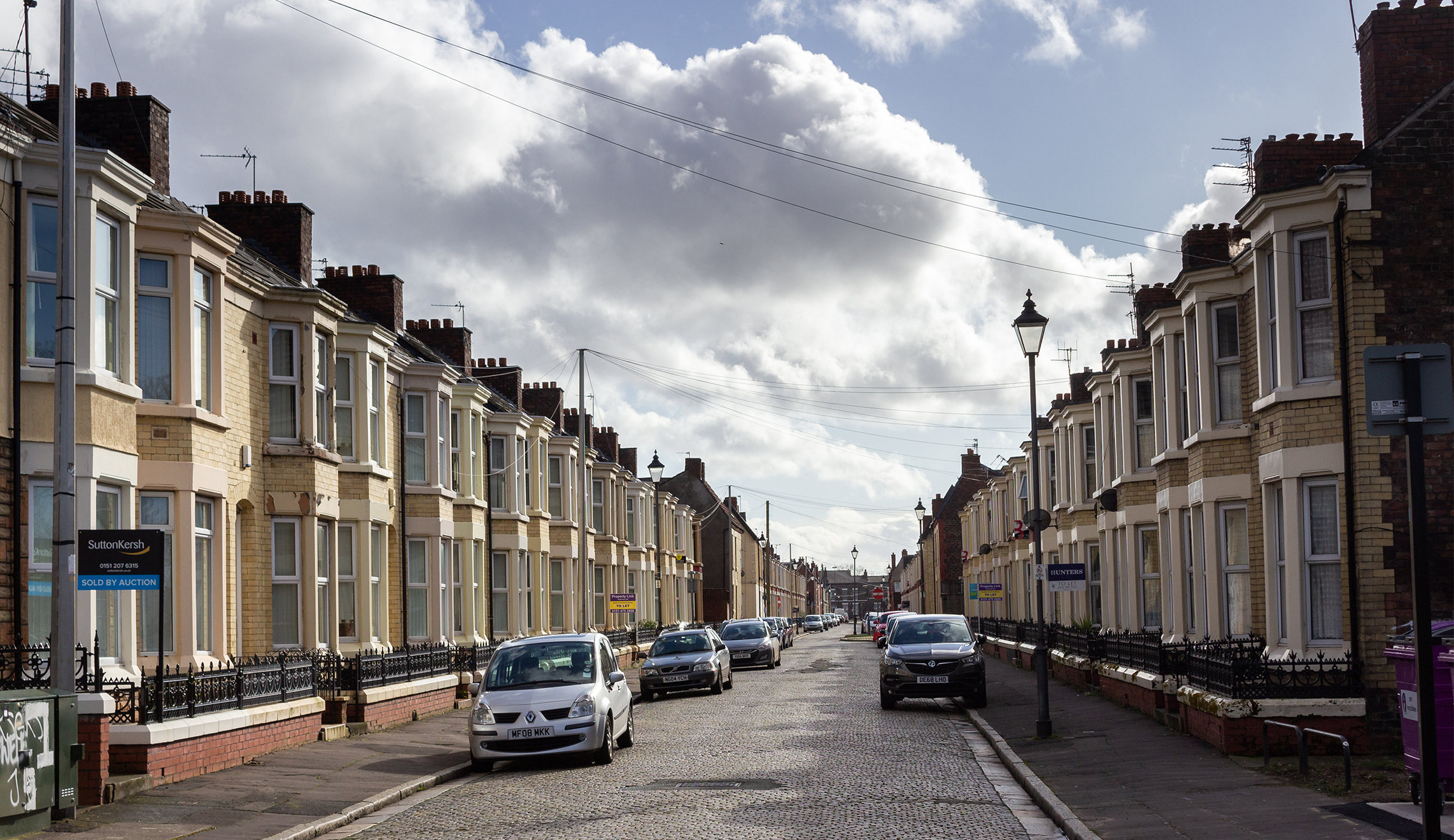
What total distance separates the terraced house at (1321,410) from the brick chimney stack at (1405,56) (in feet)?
0.07

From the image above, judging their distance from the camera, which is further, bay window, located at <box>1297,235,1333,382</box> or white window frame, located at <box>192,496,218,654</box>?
white window frame, located at <box>192,496,218,654</box>

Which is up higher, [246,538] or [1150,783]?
[246,538]

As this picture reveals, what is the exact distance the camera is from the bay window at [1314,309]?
1642 cm

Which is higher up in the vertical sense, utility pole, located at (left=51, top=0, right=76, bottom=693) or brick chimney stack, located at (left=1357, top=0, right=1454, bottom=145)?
brick chimney stack, located at (left=1357, top=0, right=1454, bottom=145)

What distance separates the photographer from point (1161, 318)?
22938 mm

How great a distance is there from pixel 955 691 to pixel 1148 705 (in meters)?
4.14

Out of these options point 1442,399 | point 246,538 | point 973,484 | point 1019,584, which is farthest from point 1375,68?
point 973,484

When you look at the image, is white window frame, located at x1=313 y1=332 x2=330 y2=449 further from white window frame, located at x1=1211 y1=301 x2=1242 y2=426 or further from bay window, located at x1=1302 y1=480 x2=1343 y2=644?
bay window, located at x1=1302 y1=480 x2=1343 y2=644

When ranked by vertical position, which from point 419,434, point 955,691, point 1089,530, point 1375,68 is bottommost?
point 955,691

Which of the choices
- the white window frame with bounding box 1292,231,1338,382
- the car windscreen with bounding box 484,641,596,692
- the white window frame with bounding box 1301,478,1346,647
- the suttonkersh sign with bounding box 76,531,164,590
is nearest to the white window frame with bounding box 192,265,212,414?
the car windscreen with bounding box 484,641,596,692

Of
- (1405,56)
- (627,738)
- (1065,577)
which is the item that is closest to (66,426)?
(627,738)

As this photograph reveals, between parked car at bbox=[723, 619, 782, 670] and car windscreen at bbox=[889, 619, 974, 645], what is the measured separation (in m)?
14.8

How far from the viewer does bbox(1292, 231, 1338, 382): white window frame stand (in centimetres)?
1634

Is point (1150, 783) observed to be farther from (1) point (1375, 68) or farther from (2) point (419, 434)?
(2) point (419, 434)
